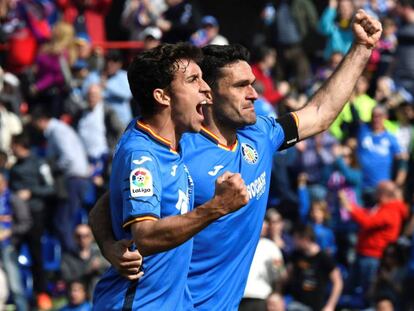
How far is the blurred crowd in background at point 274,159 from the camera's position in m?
13.5

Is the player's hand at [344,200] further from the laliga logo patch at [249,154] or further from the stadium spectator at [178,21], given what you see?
the laliga logo patch at [249,154]

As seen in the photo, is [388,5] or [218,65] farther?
[388,5]

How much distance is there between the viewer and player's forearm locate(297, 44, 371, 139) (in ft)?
24.6

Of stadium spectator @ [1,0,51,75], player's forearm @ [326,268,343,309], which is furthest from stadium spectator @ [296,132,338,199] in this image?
stadium spectator @ [1,0,51,75]

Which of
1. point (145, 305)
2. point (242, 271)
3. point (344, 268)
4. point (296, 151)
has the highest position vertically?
point (145, 305)

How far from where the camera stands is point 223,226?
6.95 metres

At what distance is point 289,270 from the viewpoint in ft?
43.6

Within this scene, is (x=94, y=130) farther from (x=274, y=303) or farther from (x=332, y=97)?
(x=332, y=97)

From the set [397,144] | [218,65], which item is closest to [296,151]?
[397,144]

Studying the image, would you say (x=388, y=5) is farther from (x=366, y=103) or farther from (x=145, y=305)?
(x=145, y=305)

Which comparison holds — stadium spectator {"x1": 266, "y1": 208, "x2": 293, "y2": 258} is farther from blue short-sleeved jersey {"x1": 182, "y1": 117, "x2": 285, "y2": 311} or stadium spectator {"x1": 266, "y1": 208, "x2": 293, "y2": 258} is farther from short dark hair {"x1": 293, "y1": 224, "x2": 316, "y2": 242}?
blue short-sleeved jersey {"x1": 182, "y1": 117, "x2": 285, "y2": 311}

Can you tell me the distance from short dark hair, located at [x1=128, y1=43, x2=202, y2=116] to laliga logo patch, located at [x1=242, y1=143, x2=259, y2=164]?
4.04ft

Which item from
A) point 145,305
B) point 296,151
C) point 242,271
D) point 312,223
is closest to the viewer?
point 145,305

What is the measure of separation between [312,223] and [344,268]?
0.91 metres
